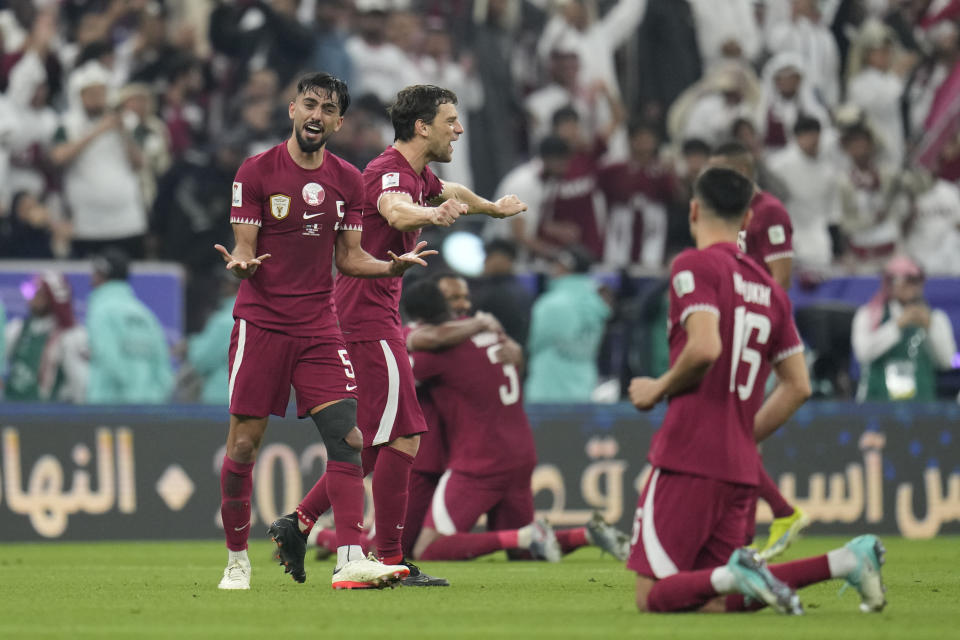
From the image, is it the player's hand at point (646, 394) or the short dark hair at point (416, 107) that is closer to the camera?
the player's hand at point (646, 394)

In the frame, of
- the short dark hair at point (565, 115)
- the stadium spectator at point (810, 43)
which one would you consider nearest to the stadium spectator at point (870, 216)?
the stadium spectator at point (810, 43)

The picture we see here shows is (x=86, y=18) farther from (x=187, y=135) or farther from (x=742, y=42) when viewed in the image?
(x=742, y=42)

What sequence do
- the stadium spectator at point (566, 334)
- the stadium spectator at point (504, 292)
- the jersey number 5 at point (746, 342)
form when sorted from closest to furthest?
the jersey number 5 at point (746, 342), the stadium spectator at point (504, 292), the stadium spectator at point (566, 334)

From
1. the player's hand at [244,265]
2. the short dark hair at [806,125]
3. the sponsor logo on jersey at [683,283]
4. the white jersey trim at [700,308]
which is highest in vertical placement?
the short dark hair at [806,125]

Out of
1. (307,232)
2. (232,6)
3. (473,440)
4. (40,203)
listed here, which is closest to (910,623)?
(307,232)

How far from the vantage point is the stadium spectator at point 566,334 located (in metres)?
15.0

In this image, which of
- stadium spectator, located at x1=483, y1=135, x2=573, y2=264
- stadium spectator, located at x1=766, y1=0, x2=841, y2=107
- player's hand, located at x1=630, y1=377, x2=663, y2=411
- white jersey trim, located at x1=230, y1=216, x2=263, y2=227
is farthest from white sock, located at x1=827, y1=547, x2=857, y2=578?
stadium spectator, located at x1=766, y1=0, x2=841, y2=107

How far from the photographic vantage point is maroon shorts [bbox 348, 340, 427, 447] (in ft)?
29.5

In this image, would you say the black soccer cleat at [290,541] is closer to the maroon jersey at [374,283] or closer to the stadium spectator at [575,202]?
the maroon jersey at [374,283]

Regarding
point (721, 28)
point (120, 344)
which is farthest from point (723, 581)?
point (721, 28)

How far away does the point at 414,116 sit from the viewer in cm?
903

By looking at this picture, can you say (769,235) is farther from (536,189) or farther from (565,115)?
(565,115)

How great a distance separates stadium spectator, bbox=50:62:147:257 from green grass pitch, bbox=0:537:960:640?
5413 mm

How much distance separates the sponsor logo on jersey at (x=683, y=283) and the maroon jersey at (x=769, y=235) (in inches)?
122
